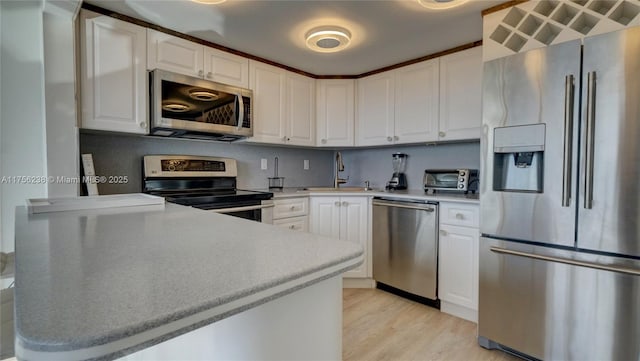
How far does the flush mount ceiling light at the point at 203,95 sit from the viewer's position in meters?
2.33

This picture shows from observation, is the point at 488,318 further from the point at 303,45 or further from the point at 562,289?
the point at 303,45

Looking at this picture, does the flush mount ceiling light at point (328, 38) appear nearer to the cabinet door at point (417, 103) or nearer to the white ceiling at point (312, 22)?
the white ceiling at point (312, 22)

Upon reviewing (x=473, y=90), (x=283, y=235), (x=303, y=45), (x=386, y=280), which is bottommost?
(x=386, y=280)

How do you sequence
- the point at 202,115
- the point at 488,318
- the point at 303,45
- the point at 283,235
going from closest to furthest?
the point at 283,235
the point at 488,318
the point at 202,115
the point at 303,45

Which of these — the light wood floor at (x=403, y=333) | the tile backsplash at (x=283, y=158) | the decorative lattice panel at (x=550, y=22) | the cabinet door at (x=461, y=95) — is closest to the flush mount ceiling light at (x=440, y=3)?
the decorative lattice panel at (x=550, y=22)

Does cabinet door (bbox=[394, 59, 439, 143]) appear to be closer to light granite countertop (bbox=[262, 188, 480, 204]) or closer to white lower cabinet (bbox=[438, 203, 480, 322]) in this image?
light granite countertop (bbox=[262, 188, 480, 204])

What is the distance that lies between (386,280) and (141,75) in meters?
2.49

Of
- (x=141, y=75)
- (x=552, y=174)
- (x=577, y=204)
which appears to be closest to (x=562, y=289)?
(x=577, y=204)

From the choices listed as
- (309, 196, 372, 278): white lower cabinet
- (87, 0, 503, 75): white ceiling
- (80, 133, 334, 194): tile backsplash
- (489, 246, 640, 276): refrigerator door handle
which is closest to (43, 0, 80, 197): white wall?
(87, 0, 503, 75): white ceiling

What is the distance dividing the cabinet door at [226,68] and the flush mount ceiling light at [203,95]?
18 centimetres

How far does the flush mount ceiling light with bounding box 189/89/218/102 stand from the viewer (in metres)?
2.33

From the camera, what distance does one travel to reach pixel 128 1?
1913 millimetres

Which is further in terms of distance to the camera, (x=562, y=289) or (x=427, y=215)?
(x=427, y=215)

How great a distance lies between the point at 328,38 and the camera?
225 centimetres
